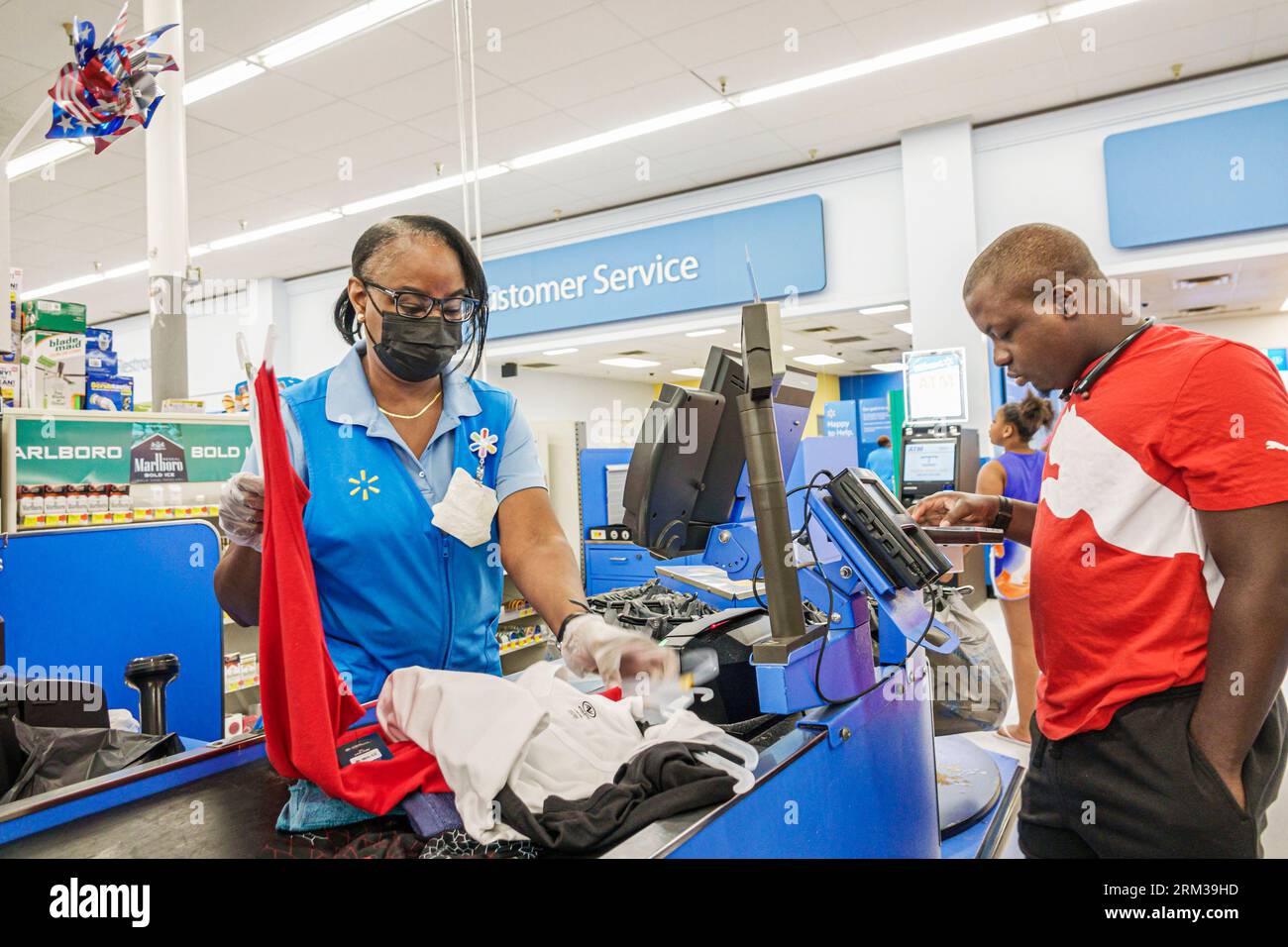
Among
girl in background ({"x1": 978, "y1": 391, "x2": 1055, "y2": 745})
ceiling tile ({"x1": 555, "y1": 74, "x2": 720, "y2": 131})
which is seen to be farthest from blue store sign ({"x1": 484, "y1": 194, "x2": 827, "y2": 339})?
girl in background ({"x1": 978, "y1": 391, "x2": 1055, "y2": 745})

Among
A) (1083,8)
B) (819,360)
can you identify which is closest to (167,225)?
(1083,8)

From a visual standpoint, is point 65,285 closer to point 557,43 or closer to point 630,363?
point 630,363

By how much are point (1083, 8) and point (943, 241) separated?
2120 mm

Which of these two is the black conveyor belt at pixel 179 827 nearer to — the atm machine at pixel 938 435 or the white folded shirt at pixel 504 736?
the white folded shirt at pixel 504 736

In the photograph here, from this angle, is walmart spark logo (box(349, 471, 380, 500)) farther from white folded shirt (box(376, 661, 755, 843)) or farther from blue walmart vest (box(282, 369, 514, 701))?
white folded shirt (box(376, 661, 755, 843))

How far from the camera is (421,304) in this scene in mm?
1630

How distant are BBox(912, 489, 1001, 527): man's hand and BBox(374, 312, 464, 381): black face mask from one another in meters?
1.16

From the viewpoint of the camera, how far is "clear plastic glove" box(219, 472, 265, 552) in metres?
1.33

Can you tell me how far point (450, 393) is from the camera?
1.73 m

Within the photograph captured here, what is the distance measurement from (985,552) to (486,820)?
24.1 ft

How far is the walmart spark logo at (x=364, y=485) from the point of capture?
152 centimetres

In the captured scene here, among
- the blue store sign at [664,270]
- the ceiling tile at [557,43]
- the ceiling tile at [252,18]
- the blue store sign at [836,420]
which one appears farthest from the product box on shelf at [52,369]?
the blue store sign at [836,420]
